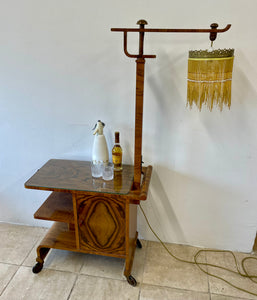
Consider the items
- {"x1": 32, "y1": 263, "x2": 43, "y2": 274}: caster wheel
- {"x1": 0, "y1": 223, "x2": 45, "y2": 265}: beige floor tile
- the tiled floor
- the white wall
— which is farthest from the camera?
{"x1": 0, "y1": 223, "x2": 45, "y2": 265}: beige floor tile

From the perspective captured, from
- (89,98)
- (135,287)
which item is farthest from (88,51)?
(135,287)

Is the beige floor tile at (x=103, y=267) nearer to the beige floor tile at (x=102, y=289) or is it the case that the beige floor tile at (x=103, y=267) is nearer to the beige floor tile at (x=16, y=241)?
the beige floor tile at (x=102, y=289)

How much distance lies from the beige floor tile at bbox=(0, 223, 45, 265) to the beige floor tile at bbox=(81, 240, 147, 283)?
0.44 metres

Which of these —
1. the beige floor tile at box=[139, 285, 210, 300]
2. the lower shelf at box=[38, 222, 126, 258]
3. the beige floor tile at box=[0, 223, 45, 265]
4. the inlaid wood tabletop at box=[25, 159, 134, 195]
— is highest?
the inlaid wood tabletop at box=[25, 159, 134, 195]

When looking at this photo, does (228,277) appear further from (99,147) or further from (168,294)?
(99,147)

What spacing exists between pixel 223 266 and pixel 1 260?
4.76 ft

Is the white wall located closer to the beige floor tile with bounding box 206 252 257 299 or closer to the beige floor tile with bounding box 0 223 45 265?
the beige floor tile with bounding box 206 252 257 299

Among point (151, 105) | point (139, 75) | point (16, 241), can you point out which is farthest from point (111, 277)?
point (139, 75)

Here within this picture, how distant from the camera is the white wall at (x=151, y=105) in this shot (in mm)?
1449

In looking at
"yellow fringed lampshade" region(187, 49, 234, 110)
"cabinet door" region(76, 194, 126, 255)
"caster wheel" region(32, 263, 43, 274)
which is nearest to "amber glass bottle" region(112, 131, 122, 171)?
"cabinet door" region(76, 194, 126, 255)

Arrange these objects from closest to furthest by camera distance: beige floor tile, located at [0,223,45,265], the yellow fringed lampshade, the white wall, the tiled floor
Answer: the yellow fringed lampshade < the white wall < the tiled floor < beige floor tile, located at [0,223,45,265]

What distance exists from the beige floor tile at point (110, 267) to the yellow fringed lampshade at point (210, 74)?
112 cm

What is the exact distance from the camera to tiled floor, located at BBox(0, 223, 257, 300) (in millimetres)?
1556

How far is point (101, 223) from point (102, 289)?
0.40 meters
